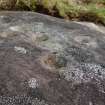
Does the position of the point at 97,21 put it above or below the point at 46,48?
below

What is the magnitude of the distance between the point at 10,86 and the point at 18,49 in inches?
29.0

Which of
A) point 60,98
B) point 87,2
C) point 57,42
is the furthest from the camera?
point 87,2

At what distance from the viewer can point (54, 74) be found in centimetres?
380

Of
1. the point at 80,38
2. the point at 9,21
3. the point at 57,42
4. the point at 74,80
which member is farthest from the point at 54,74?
the point at 9,21

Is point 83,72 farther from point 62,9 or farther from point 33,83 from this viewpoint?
point 62,9

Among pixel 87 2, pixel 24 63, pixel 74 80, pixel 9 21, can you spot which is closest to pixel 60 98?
pixel 74 80

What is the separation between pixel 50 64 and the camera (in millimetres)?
3996

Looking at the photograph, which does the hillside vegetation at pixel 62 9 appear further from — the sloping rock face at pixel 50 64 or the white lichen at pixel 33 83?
the white lichen at pixel 33 83

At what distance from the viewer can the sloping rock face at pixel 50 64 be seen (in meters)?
3.54

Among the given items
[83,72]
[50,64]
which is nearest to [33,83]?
[50,64]

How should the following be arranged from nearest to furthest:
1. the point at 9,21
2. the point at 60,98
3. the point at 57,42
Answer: the point at 60,98
the point at 57,42
the point at 9,21

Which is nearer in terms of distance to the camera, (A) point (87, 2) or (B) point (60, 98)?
(B) point (60, 98)

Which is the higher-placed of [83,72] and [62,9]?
[83,72]

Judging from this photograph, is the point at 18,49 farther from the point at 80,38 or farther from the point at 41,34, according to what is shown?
the point at 80,38
